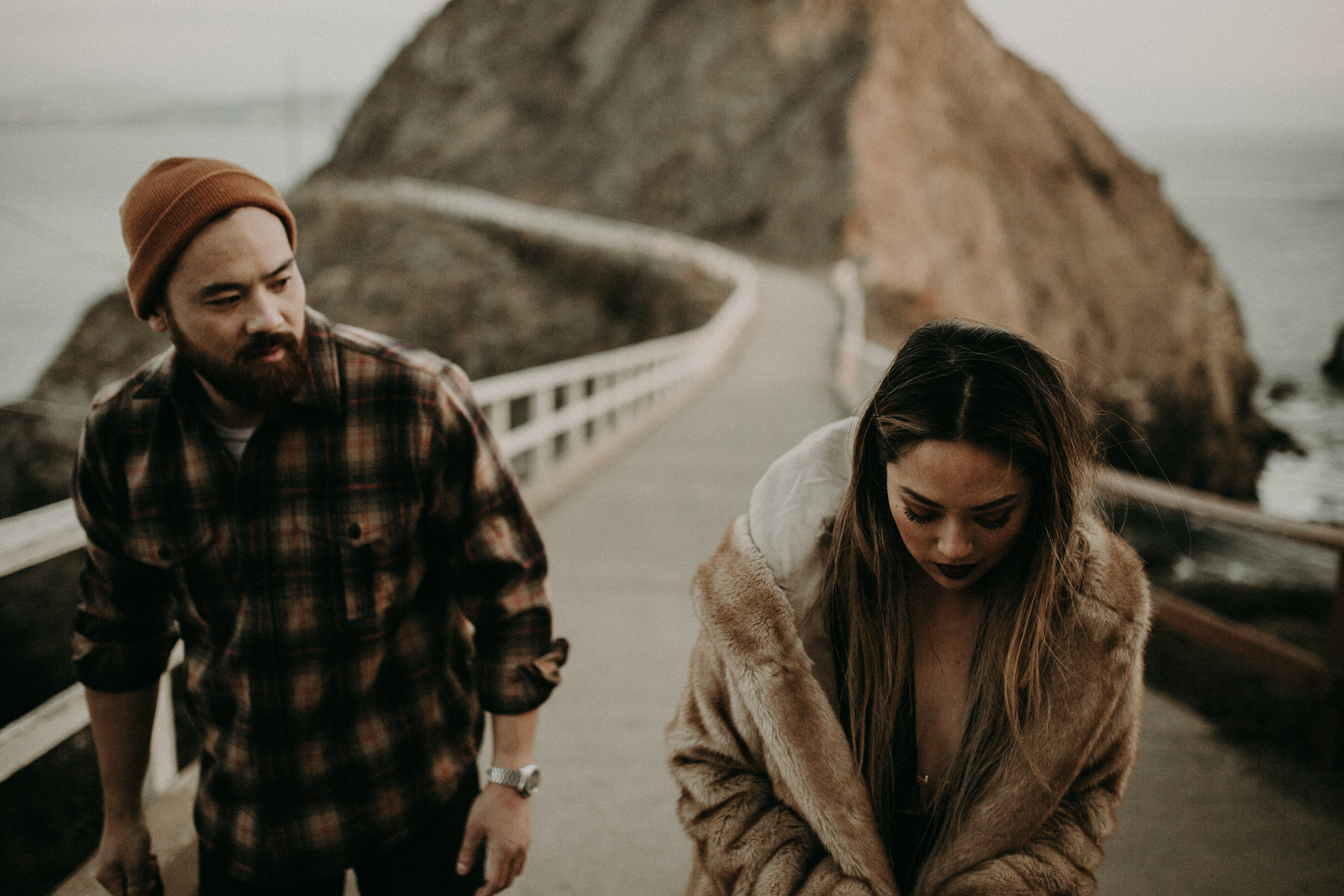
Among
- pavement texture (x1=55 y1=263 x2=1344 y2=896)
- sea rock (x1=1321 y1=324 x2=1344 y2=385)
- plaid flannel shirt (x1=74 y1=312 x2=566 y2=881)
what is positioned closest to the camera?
plaid flannel shirt (x1=74 y1=312 x2=566 y2=881)

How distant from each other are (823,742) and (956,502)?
46cm

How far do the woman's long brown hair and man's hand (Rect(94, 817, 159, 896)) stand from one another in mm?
1383

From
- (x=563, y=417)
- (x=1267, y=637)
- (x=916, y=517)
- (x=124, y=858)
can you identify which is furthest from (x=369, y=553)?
(x=563, y=417)

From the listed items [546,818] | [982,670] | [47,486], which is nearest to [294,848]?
[982,670]

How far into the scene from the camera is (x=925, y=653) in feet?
5.49

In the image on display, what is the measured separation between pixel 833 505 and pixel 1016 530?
0.31 meters

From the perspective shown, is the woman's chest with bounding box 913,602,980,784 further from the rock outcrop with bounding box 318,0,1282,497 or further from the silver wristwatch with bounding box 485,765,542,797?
the rock outcrop with bounding box 318,0,1282,497

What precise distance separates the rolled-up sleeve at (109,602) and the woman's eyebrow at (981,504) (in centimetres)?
135

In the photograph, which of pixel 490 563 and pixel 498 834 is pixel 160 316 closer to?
pixel 490 563

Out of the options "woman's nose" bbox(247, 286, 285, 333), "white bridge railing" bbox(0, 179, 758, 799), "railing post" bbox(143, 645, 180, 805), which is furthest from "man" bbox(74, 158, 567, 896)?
"railing post" bbox(143, 645, 180, 805)

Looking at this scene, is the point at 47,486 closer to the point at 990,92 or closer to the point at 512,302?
the point at 512,302

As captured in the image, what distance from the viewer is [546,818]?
3.13 metres

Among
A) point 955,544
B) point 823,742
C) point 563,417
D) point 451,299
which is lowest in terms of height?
point 451,299

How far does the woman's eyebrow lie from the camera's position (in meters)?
1.45
